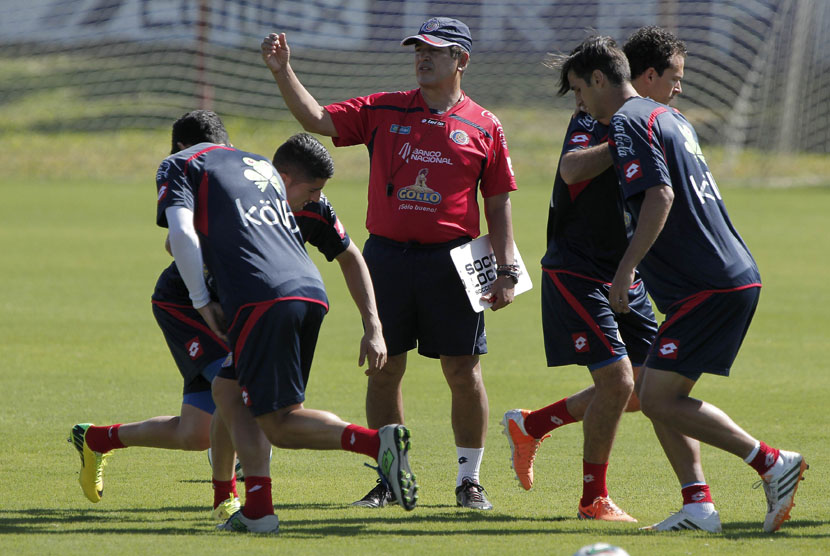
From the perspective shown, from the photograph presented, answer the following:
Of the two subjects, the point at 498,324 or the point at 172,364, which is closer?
the point at 172,364

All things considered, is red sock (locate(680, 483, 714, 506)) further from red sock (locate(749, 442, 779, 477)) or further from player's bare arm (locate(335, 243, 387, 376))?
player's bare arm (locate(335, 243, 387, 376))

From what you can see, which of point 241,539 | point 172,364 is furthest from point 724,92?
point 241,539

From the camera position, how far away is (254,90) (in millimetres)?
26531

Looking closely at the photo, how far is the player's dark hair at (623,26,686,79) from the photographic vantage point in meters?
5.57

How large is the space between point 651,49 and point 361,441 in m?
2.40

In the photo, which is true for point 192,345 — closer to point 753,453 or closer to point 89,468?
point 89,468

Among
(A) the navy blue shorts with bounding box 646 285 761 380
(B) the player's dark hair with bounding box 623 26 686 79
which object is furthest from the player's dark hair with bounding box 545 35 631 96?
(A) the navy blue shorts with bounding box 646 285 761 380

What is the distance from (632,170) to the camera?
505 centimetres

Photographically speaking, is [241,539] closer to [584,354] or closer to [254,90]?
[584,354]

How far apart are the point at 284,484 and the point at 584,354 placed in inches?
71.1

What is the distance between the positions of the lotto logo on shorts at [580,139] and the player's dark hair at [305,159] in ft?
4.01

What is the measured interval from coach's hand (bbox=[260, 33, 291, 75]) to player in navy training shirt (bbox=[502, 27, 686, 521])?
1.50 meters

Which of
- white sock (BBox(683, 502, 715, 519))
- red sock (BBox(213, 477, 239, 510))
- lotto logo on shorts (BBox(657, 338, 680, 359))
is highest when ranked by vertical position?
lotto logo on shorts (BBox(657, 338, 680, 359))

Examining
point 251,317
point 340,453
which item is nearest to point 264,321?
point 251,317
